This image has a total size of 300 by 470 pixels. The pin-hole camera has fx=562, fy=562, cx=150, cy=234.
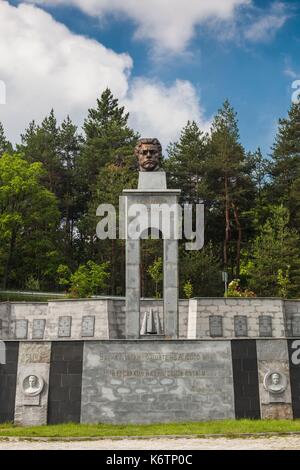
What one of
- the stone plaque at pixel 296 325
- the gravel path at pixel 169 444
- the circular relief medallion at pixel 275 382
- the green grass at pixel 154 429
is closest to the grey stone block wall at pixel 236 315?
the stone plaque at pixel 296 325

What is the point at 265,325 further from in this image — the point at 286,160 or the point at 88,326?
the point at 286,160

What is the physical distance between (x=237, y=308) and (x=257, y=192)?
22.2 m

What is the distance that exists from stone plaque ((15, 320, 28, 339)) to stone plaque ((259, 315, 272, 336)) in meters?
10.7

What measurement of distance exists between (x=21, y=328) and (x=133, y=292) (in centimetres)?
1145

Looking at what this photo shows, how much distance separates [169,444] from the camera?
33.5 ft

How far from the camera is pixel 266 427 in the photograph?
11.9 m

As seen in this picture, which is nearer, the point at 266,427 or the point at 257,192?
the point at 266,427

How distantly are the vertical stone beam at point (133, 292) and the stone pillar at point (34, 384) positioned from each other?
9.81 ft

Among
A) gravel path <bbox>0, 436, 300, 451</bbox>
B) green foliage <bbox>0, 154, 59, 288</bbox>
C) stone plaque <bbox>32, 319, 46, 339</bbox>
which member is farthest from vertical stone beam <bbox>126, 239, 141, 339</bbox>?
green foliage <bbox>0, 154, 59, 288</bbox>

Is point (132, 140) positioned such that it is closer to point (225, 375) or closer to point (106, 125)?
point (106, 125)

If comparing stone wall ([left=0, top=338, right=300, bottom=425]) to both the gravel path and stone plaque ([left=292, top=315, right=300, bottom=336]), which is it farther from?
stone plaque ([left=292, top=315, right=300, bottom=336])

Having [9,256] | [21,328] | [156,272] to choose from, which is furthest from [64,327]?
[9,256]

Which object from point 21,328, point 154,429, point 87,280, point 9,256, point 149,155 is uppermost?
point 9,256
